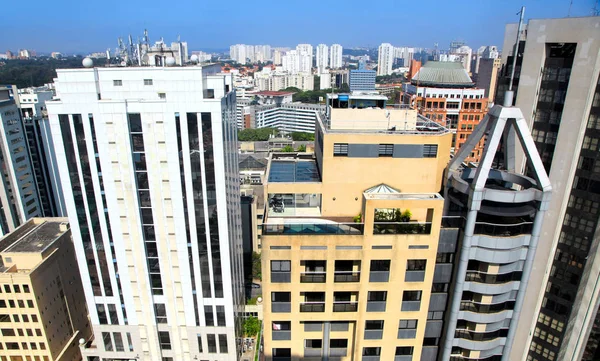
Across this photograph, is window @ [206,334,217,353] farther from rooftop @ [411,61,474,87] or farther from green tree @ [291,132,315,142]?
green tree @ [291,132,315,142]

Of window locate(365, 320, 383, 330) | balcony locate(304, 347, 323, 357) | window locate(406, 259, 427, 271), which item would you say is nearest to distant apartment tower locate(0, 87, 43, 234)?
balcony locate(304, 347, 323, 357)

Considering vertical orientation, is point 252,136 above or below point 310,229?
below

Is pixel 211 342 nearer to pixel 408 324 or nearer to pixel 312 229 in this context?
pixel 408 324

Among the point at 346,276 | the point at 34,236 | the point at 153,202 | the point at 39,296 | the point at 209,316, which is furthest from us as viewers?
the point at 34,236

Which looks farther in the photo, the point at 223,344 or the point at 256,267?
the point at 256,267

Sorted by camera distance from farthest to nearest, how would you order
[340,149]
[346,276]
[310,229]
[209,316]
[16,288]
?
[16,288] → [209,316] → [340,149] → [346,276] → [310,229]

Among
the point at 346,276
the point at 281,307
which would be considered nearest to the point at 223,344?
the point at 281,307
